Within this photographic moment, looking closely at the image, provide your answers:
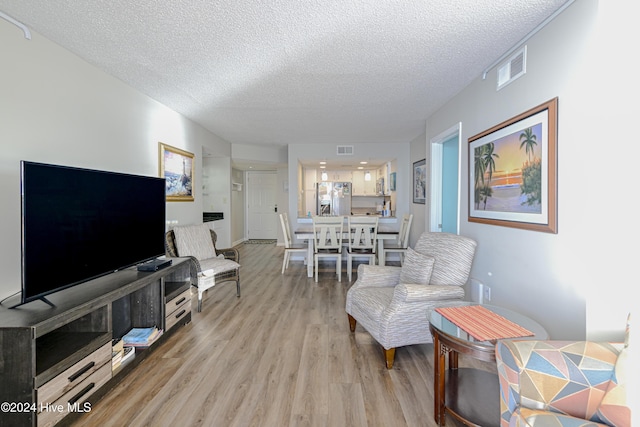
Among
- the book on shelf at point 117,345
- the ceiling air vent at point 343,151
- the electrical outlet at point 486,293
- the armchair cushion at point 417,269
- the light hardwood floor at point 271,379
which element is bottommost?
the light hardwood floor at point 271,379

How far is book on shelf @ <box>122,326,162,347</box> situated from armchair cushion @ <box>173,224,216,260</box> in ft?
4.27

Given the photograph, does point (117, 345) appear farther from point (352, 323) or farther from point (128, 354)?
point (352, 323)

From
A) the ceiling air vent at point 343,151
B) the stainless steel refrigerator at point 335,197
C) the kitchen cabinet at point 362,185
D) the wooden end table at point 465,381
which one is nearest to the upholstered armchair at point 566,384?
the wooden end table at point 465,381

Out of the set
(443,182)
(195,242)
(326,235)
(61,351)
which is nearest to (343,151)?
(326,235)

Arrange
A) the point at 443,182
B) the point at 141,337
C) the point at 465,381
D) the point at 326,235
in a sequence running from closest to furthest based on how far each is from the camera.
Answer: the point at 465,381 → the point at 141,337 → the point at 443,182 → the point at 326,235

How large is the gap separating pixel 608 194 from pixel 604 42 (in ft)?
2.56

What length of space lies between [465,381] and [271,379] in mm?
1289

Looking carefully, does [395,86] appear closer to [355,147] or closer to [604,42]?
[604,42]

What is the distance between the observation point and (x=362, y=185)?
9.14 meters

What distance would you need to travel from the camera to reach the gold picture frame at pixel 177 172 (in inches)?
152

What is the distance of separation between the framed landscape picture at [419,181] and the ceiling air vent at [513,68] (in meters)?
2.96

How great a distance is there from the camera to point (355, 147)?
662 centimetres

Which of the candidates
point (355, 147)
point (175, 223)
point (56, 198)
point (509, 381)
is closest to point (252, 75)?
point (56, 198)

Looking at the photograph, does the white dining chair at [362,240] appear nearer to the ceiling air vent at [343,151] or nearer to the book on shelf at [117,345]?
the ceiling air vent at [343,151]
